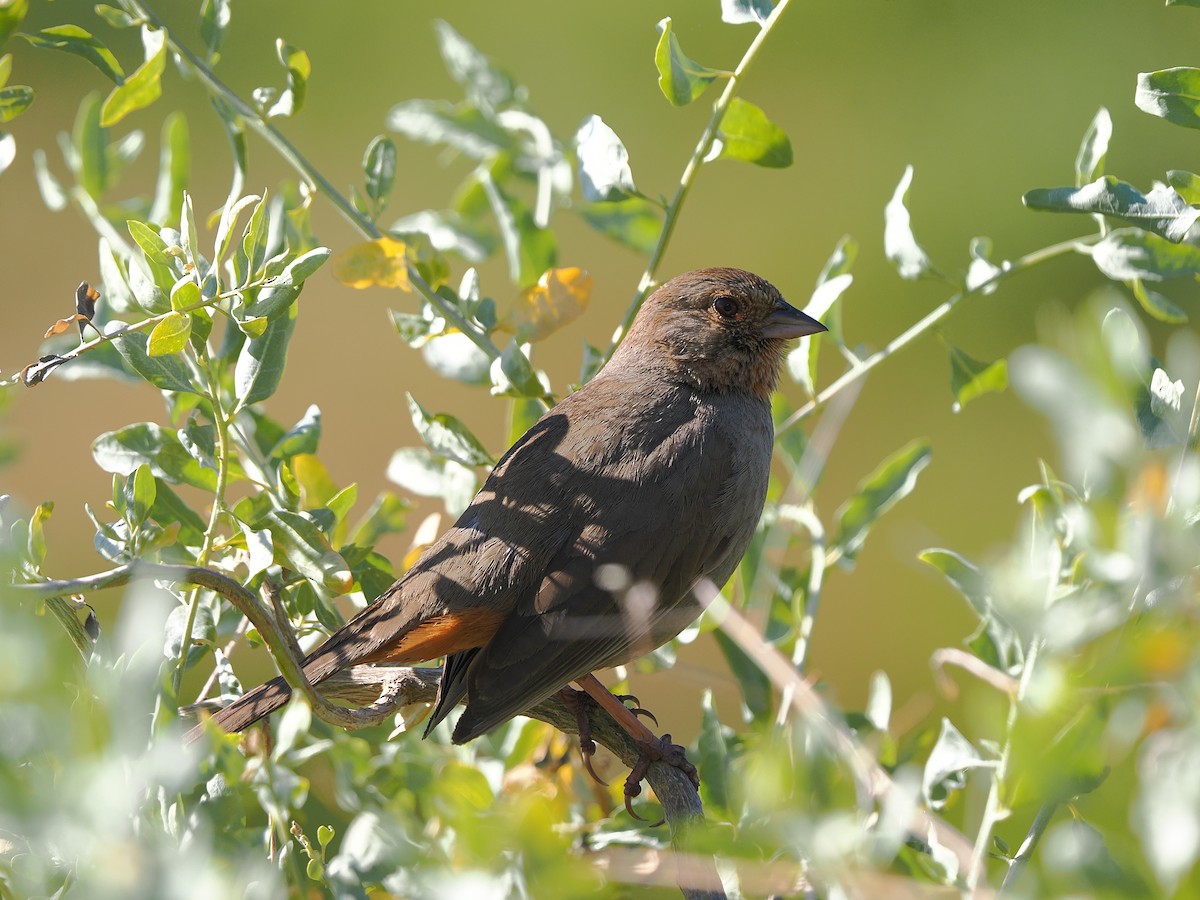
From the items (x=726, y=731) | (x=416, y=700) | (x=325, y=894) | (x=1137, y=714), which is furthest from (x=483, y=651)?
(x=1137, y=714)

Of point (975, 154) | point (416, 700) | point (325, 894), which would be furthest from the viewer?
point (975, 154)

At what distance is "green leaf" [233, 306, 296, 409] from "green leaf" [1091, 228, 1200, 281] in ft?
5.07

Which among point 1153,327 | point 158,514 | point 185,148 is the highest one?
point 185,148

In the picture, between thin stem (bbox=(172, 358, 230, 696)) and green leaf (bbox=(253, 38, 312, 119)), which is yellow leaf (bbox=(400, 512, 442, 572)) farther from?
green leaf (bbox=(253, 38, 312, 119))

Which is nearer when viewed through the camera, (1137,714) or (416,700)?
(1137,714)

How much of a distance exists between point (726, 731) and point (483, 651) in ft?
1.83

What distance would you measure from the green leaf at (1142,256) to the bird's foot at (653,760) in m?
1.35

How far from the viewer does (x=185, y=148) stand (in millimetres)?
3016

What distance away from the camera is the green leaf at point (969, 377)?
2.75 m

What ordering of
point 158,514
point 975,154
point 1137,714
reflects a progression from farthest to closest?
point 975,154 < point 158,514 < point 1137,714

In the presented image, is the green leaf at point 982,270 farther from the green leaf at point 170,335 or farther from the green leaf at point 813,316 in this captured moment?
the green leaf at point 170,335

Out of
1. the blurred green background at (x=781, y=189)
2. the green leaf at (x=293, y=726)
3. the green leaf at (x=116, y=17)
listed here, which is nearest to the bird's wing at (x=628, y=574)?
the green leaf at (x=293, y=726)

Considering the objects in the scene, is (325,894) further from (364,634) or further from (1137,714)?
(1137,714)

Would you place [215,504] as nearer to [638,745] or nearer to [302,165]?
[302,165]
